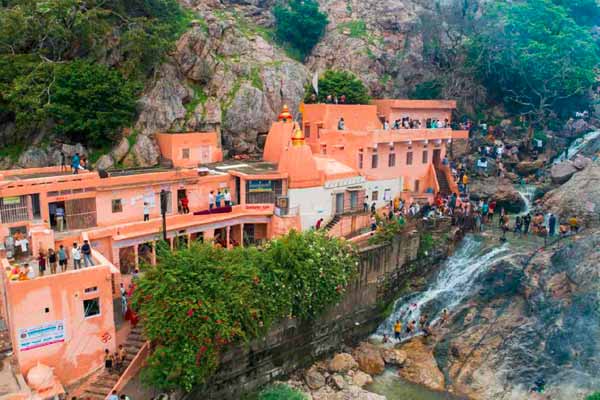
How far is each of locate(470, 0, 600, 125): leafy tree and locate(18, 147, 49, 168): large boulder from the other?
116 ft

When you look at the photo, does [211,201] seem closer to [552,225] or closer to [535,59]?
[552,225]

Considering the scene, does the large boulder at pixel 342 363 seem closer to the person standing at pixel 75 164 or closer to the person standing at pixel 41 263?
the person standing at pixel 41 263

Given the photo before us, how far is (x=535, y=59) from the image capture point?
1634 inches

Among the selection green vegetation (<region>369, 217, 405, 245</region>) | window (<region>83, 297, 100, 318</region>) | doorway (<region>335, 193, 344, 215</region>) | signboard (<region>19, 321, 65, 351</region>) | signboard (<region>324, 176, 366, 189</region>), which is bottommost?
signboard (<region>19, 321, 65, 351</region>)

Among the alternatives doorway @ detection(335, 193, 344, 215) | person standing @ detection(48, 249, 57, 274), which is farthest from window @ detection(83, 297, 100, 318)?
doorway @ detection(335, 193, 344, 215)

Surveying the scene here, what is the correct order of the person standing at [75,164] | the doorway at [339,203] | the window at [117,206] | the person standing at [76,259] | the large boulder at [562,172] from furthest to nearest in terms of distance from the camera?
the large boulder at [562,172], the doorway at [339,203], the person standing at [75,164], the window at [117,206], the person standing at [76,259]

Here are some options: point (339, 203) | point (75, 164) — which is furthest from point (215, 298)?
point (75, 164)

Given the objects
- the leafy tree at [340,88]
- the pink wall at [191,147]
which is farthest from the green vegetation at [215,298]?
the leafy tree at [340,88]

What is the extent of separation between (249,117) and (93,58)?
11.4m

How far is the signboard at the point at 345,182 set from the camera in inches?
1194

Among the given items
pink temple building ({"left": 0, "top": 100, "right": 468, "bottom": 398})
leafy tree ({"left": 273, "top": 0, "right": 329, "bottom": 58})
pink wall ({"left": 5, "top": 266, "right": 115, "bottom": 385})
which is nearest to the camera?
pink wall ({"left": 5, "top": 266, "right": 115, "bottom": 385})

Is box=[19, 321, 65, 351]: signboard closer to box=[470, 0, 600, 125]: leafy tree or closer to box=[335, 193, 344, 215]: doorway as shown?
box=[335, 193, 344, 215]: doorway

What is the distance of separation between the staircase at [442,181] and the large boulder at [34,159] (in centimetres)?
2646

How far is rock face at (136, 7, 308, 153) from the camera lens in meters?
35.3
